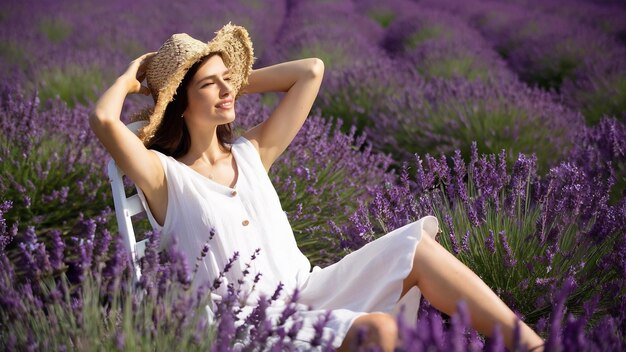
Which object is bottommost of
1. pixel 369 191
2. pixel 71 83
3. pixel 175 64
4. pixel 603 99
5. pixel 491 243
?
pixel 603 99

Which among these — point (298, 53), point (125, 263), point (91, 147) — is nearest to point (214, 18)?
point (298, 53)

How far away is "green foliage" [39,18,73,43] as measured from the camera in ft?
29.4

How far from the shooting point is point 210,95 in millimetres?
2148

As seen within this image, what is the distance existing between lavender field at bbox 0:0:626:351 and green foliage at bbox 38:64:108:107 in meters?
0.02

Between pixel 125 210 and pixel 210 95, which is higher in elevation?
pixel 210 95

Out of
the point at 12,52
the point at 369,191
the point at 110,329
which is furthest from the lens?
the point at 12,52

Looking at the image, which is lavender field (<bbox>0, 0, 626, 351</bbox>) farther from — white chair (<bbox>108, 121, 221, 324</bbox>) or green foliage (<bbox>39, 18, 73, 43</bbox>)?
green foliage (<bbox>39, 18, 73, 43</bbox>)

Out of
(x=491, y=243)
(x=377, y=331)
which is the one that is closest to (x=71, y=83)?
(x=491, y=243)

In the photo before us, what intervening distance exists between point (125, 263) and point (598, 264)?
4.11ft

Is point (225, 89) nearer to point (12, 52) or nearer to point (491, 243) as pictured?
point (491, 243)

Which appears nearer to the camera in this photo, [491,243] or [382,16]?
[491,243]

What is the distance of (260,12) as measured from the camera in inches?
454

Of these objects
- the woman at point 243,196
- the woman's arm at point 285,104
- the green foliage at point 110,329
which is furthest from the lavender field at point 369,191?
the woman's arm at point 285,104

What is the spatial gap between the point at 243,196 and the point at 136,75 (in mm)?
458
